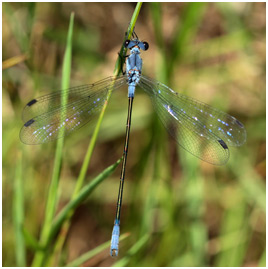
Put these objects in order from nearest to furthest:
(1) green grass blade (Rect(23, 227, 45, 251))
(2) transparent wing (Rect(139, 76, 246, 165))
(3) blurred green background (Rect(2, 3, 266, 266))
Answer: (1) green grass blade (Rect(23, 227, 45, 251))
(2) transparent wing (Rect(139, 76, 246, 165))
(3) blurred green background (Rect(2, 3, 266, 266))

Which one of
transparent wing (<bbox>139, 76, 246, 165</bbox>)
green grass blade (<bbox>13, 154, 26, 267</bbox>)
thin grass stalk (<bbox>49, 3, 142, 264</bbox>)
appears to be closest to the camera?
thin grass stalk (<bbox>49, 3, 142, 264</bbox>)

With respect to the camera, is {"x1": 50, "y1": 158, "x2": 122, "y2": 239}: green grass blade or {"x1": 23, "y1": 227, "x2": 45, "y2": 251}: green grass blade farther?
{"x1": 23, "y1": 227, "x2": 45, "y2": 251}: green grass blade

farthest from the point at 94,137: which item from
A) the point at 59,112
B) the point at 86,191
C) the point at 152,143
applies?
the point at 152,143

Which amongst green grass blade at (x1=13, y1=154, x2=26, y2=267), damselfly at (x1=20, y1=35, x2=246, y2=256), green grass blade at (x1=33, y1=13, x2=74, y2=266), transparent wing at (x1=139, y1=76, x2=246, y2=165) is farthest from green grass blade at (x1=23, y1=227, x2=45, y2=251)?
transparent wing at (x1=139, y1=76, x2=246, y2=165)

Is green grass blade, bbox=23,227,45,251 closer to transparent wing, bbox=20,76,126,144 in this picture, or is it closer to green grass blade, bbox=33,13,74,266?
green grass blade, bbox=33,13,74,266

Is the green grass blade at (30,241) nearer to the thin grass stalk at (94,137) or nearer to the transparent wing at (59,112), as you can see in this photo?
the thin grass stalk at (94,137)

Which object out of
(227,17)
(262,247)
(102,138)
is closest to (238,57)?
(227,17)

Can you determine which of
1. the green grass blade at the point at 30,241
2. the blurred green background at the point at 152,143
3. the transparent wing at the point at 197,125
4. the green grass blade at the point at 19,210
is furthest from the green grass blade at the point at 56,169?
the transparent wing at the point at 197,125

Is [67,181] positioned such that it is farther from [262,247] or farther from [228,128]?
[262,247]
